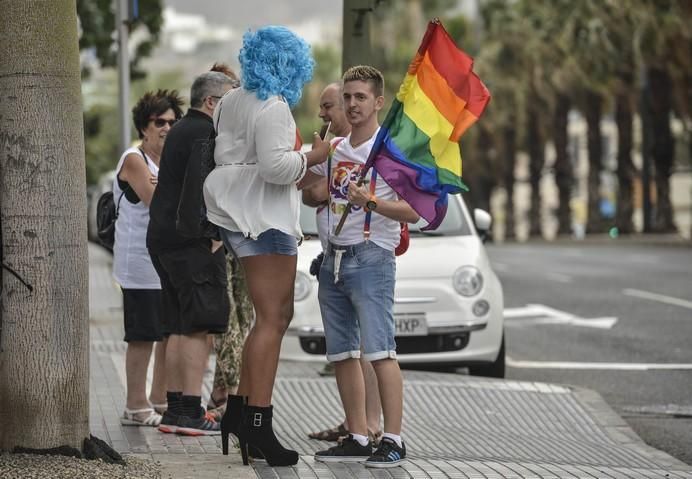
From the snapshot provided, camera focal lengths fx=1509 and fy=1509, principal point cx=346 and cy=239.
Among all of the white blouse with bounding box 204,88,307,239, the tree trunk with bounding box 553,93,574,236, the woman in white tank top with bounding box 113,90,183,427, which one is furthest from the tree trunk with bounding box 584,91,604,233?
the white blouse with bounding box 204,88,307,239

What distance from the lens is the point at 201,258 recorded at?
7.53m

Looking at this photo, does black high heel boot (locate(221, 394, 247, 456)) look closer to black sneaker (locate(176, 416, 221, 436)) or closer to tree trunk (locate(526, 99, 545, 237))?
black sneaker (locate(176, 416, 221, 436))

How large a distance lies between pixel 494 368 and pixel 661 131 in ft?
121

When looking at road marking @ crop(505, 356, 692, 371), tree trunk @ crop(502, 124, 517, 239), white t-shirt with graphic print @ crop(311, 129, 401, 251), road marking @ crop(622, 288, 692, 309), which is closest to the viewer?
white t-shirt with graphic print @ crop(311, 129, 401, 251)

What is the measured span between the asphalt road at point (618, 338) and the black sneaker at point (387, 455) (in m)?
2.13

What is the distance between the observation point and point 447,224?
40.0 feet

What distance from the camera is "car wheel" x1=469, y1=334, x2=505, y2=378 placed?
451 inches

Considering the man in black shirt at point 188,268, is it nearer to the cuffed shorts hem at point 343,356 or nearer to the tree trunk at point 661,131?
the cuffed shorts hem at point 343,356

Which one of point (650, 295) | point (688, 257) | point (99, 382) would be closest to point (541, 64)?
point (688, 257)

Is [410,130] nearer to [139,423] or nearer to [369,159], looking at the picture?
[369,159]

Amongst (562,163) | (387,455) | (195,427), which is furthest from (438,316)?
(562,163)

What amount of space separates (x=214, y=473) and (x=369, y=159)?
157cm

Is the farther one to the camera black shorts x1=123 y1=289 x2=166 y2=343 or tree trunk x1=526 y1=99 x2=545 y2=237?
tree trunk x1=526 y1=99 x2=545 y2=237

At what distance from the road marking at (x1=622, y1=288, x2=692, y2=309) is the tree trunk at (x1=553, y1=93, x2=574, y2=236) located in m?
39.5
